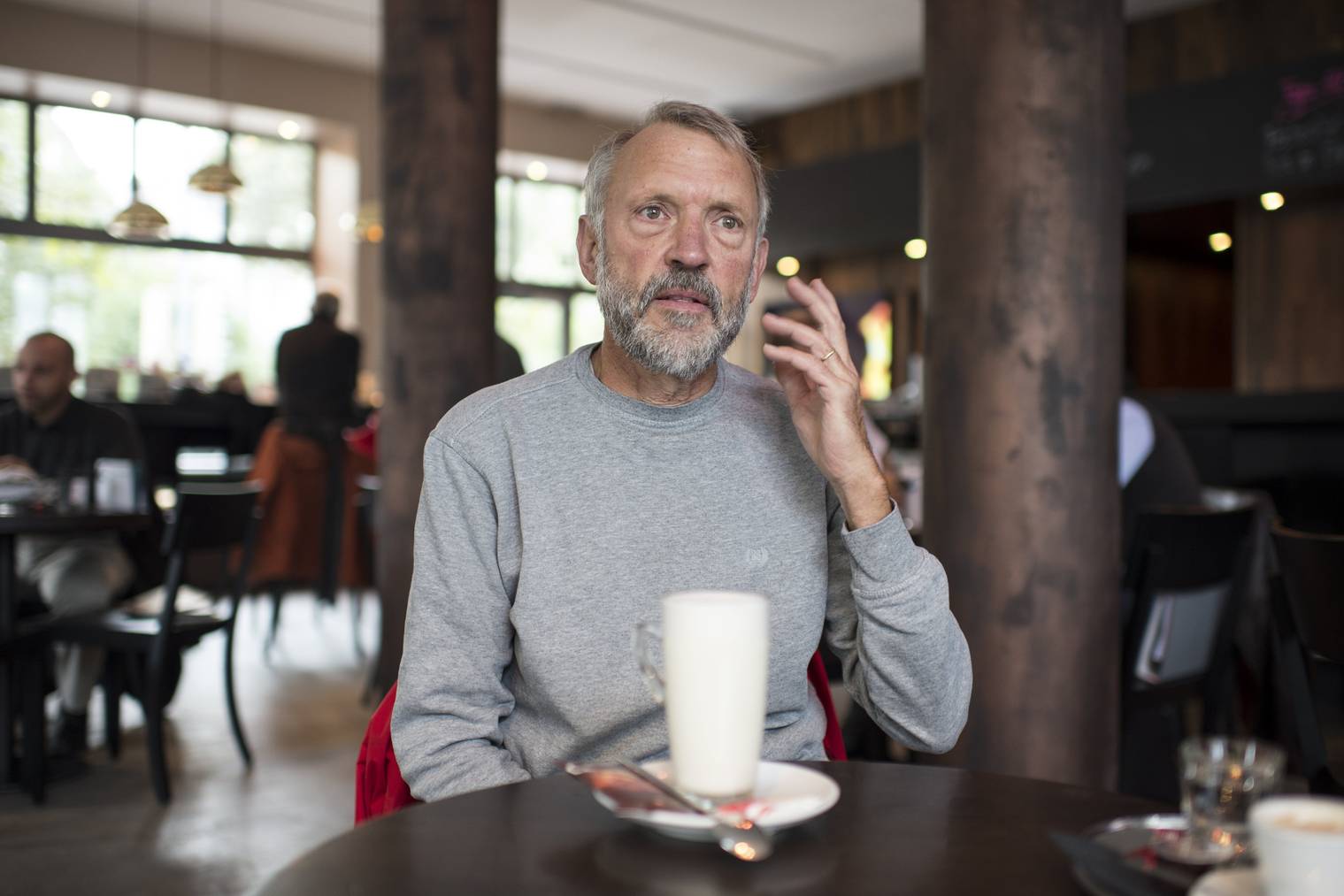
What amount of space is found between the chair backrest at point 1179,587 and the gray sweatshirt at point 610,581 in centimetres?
136

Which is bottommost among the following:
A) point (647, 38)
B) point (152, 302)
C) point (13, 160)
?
point (152, 302)

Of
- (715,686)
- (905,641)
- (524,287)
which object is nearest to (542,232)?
(524,287)

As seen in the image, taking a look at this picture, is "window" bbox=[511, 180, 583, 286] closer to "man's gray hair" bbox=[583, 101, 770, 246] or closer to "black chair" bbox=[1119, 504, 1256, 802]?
"black chair" bbox=[1119, 504, 1256, 802]

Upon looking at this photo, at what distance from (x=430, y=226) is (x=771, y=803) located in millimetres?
3359

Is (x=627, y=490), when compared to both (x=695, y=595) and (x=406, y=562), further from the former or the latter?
(x=406, y=562)

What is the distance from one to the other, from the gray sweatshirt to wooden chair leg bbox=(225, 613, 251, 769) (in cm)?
253

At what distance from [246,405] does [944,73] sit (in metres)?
5.83

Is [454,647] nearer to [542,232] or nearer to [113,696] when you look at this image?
[113,696]

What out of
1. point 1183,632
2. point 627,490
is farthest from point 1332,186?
point 627,490

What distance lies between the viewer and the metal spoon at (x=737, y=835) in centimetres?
67

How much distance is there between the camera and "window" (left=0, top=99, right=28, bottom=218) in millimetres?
8422

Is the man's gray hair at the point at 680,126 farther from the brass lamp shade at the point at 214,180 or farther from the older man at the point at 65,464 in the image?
the brass lamp shade at the point at 214,180

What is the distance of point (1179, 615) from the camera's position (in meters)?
2.45

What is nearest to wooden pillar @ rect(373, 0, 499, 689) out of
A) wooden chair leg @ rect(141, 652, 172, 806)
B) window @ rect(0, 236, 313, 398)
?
wooden chair leg @ rect(141, 652, 172, 806)
